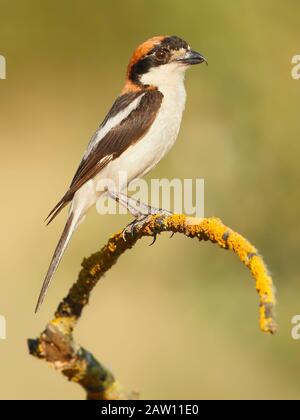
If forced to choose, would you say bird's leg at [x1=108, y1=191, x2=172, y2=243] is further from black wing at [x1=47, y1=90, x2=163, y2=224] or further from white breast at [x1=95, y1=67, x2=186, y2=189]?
black wing at [x1=47, y1=90, x2=163, y2=224]

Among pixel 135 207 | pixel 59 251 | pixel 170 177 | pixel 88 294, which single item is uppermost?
pixel 170 177

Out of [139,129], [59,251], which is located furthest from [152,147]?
[59,251]

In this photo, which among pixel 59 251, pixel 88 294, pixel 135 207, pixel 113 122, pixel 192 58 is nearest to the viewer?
pixel 88 294

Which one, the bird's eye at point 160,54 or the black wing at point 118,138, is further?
the bird's eye at point 160,54

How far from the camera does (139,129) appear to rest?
3.71 m

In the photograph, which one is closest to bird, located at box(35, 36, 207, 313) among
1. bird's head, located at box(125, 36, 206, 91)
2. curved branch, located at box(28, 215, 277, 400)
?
bird's head, located at box(125, 36, 206, 91)

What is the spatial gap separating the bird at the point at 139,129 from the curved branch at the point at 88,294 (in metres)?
1.04

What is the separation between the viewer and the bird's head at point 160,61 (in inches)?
151

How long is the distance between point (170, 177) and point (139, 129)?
350 mm

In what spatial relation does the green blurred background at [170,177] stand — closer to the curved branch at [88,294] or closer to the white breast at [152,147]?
the white breast at [152,147]

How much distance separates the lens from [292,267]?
3.53 metres

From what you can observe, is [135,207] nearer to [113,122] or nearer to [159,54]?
[113,122]

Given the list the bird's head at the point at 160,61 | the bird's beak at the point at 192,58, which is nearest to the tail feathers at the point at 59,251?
the bird's head at the point at 160,61

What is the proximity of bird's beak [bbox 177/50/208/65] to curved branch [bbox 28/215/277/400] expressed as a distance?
134cm
